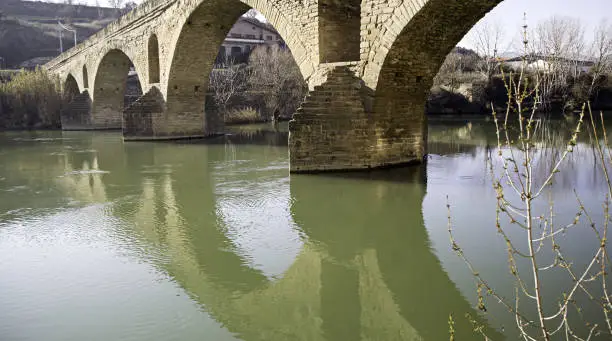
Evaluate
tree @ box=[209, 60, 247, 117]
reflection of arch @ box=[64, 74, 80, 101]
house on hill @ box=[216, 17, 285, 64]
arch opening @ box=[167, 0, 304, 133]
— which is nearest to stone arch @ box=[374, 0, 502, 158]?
arch opening @ box=[167, 0, 304, 133]

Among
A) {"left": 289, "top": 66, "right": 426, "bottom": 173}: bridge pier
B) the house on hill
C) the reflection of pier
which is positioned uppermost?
the house on hill

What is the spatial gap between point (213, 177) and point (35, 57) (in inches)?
2130

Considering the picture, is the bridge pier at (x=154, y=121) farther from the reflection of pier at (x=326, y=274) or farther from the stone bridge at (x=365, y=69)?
the reflection of pier at (x=326, y=274)

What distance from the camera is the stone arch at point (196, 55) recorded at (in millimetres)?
13570

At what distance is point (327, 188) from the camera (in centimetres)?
745

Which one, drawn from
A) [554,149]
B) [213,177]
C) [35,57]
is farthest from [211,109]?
[35,57]

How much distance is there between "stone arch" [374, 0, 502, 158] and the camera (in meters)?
7.55

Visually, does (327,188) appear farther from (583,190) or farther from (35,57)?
(35,57)

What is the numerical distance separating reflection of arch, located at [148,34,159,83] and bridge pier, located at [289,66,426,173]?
404 inches

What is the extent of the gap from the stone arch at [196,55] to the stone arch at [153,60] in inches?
61.6

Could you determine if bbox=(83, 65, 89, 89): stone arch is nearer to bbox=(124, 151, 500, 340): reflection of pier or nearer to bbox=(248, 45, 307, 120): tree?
bbox=(248, 45, 307, 120): tree

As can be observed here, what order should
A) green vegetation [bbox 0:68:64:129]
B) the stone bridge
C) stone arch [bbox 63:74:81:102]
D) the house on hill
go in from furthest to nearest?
the house on hill → stone arch [bbox 63:74:81:102] → green vegetation [bbox 0:68:64:129] → the stone bridge

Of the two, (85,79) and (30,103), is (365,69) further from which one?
(30,103)

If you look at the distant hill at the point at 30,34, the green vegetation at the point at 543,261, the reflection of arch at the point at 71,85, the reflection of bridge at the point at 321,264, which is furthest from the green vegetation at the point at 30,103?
the distant hill at the point at 30,34
